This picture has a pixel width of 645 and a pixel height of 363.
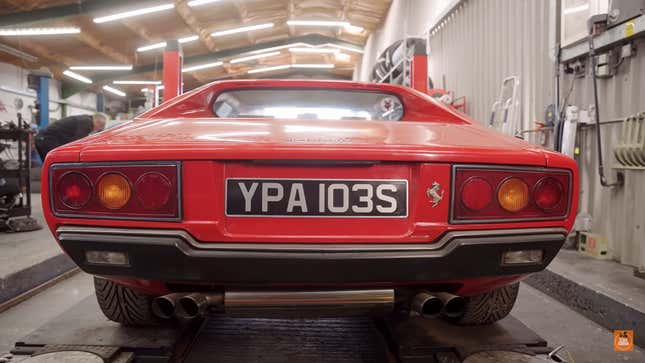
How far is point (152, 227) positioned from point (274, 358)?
83 cm

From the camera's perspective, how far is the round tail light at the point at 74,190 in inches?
47.1

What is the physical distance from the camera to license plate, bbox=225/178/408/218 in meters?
1.16

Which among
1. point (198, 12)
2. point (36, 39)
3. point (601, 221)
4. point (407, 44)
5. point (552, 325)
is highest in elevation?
point (198, 12)

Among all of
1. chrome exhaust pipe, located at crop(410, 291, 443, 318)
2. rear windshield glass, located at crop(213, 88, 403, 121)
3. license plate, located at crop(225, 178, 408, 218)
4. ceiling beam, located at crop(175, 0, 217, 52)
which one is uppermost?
ceiling beam, located at crop(175, 0, 217, 52)

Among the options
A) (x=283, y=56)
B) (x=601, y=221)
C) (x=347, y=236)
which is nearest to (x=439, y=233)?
(x=347, y=236)

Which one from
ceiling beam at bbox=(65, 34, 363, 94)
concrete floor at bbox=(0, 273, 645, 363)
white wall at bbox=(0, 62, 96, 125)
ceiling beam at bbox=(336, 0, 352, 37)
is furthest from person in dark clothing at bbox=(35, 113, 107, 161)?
ceiling beam at bbox=(65, 34, 363, 94)

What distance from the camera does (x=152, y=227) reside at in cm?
117

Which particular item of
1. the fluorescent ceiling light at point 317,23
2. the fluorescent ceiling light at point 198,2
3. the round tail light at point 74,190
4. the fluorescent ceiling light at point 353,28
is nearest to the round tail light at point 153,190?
the round tail light at point 74,190

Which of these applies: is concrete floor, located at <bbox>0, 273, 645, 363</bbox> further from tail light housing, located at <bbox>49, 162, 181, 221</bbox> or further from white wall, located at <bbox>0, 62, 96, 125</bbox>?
white wall, located at <bbox>0, 62, 96, 125</bbox>

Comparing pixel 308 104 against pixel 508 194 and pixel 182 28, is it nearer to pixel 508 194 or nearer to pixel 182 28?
pixel 508 194

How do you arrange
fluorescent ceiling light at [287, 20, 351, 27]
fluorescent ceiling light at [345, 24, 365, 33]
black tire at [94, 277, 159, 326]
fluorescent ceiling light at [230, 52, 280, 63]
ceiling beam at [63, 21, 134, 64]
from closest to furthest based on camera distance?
black tire at [94, 277, 159, 326] → ceiling beam at [63, 21, 134, 64] → fluorescent ceiling light at [287, 20, 351, 27] → fluorescent ceiling light at [345, 24, 365, 33] → fluorescent ceiling light at [230, 52, 280, 63]

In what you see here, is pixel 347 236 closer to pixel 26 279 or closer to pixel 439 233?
pixel 439 233

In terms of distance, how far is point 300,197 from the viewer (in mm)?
1161

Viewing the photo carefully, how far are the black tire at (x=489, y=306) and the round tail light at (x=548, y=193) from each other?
55 centimetres
